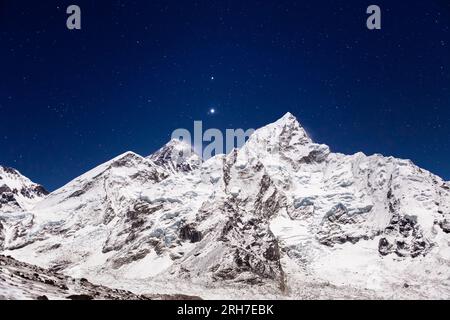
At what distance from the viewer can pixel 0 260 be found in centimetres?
4538
